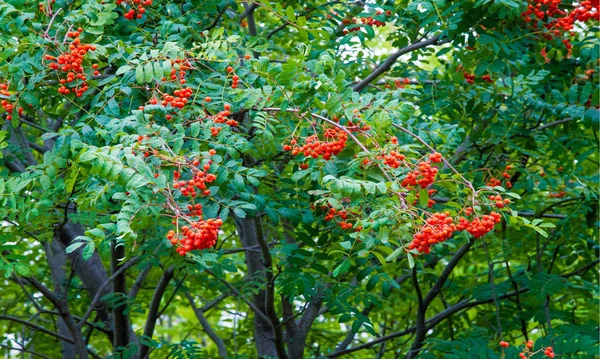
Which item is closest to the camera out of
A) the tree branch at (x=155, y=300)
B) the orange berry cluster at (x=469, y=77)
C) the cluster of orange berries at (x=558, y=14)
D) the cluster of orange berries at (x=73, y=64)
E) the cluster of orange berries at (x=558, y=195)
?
the cluster of orange berries at (x=73, y=64)

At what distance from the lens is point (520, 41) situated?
14.1 feet

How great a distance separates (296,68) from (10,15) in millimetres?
1551

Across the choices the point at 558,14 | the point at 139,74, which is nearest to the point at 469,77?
the point at 558,14

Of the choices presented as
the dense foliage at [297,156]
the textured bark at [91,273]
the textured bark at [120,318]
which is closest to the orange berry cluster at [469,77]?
the dense foliage at [297,156]

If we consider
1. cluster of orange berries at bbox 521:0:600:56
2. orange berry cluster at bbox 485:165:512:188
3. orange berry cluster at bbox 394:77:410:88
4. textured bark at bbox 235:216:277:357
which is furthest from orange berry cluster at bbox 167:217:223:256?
orange berry cluster at bbox 394:77:410:88

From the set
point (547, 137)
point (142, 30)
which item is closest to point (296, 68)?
point (142, 30)

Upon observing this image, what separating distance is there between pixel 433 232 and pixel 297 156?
3.63 feet

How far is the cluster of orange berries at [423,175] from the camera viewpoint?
2.88 metres

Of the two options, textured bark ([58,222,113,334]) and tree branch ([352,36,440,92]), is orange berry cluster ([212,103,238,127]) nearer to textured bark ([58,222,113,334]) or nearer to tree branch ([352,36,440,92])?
tree branch ([352,36,440,92])

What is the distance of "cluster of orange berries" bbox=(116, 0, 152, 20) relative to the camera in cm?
392

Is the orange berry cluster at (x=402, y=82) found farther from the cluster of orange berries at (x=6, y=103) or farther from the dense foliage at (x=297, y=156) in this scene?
the cluster of orange berries at (x=6, y=103)

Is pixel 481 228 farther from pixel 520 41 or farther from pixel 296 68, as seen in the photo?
pixel 520 41

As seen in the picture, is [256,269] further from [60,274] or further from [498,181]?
[498,181]

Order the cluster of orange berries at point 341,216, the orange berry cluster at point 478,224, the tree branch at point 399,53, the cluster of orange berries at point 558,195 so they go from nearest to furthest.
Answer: the orange berry cluster at point 478,224 → the cluster of orange berries at point 341,216 → the tree branch at point 399,53 → the cluster of orange berries at point 558,195
